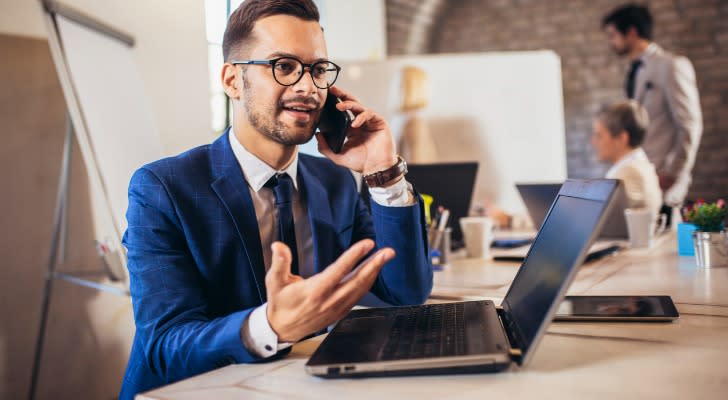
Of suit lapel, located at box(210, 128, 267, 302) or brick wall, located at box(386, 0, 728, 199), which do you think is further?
brick wall, located at box(386, 0, 728, 199)

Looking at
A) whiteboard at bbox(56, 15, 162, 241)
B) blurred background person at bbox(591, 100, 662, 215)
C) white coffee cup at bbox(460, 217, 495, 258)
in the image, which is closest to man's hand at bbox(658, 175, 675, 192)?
blurred background person at bbox(591, 100, 662, 215)

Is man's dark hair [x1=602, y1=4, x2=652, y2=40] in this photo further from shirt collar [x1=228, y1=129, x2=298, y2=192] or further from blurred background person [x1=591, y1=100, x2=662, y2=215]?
shirt collar [x1=228, y1=129, x2=298, y2=192]

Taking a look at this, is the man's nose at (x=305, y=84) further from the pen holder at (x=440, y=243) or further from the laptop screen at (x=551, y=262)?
the pen holder at (x=440, y=243)

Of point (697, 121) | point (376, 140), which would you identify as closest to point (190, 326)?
point (376, 140)

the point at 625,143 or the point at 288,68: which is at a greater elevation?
the point at 288,68

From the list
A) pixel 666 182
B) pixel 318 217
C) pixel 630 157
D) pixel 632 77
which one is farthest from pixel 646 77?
pixel 318 217

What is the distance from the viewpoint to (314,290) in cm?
76

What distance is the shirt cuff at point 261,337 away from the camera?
80 centimetres

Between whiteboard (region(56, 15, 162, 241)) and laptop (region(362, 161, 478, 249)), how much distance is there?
2.84ft

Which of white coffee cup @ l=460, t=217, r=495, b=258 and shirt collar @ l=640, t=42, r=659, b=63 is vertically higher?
shirt collar @ l=640, t=42, r=659, b=63

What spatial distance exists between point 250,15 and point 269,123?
216mm

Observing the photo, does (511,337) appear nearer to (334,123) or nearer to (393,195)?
(393,195)

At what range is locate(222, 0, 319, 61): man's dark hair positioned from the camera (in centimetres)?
119

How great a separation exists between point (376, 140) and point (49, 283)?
4.37 feet
